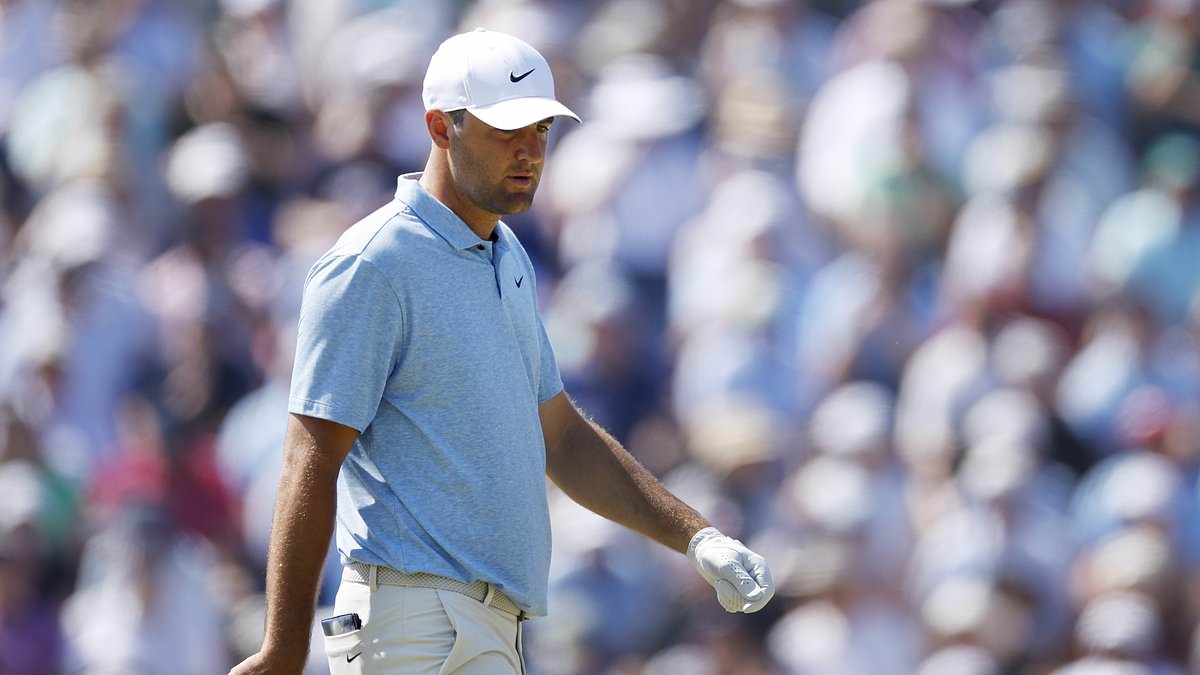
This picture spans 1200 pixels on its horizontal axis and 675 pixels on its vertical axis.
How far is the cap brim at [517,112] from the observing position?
3.83 metres

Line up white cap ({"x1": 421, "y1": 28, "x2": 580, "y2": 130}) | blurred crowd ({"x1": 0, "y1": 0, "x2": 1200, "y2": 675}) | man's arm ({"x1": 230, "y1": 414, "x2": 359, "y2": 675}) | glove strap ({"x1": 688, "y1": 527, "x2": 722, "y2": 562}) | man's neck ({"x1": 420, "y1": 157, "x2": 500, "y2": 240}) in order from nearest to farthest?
man's arm ({"x1": 230, "y1": 414, "x2": 359, "y2": 675}), white cap ({"x1": 421, "y1": 28, "x2": 580, "y2": 130}), man's neck ({"x1": 420, "y1": 157, "x2": 500, "y2": 240}), glove strap ({"x1": 688, "y1": 527, "x2": 722, "y2": 562}), blurred crowd ({"x1": 0, "y1": 0, "x2": 1200, "y2": 675})

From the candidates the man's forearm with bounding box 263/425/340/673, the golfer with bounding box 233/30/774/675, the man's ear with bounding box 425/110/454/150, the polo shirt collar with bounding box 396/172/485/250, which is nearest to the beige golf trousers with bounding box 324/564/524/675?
the golfer with bounding box 233/30/774/675

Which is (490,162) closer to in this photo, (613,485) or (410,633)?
(613,485)

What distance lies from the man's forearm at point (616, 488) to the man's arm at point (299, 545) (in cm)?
71

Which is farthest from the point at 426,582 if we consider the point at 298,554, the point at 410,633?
the point at 298,554

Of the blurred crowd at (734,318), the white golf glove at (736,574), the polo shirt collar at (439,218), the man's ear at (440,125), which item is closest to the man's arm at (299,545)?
the polo shirt collar at (439,218)

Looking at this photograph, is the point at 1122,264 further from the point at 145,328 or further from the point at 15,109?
the point at 15,109

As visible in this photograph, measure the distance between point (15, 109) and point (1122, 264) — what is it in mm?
5393

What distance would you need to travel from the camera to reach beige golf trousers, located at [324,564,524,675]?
3.82m

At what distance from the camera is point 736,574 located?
400 centimetres

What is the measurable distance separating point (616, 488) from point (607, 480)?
1.0 inches

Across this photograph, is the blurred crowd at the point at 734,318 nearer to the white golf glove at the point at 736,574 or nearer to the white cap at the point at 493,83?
the white golf glove at the point at 736,574

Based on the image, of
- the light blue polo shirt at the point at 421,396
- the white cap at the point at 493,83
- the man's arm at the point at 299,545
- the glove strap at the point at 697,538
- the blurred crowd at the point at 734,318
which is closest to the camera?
the man's arm at the point at 299,545

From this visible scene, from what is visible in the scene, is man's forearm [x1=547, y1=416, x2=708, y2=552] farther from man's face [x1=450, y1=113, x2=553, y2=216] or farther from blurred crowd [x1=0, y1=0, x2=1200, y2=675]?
blurred crowd [x1=0, y1=0, x2=1200, y2=675]
